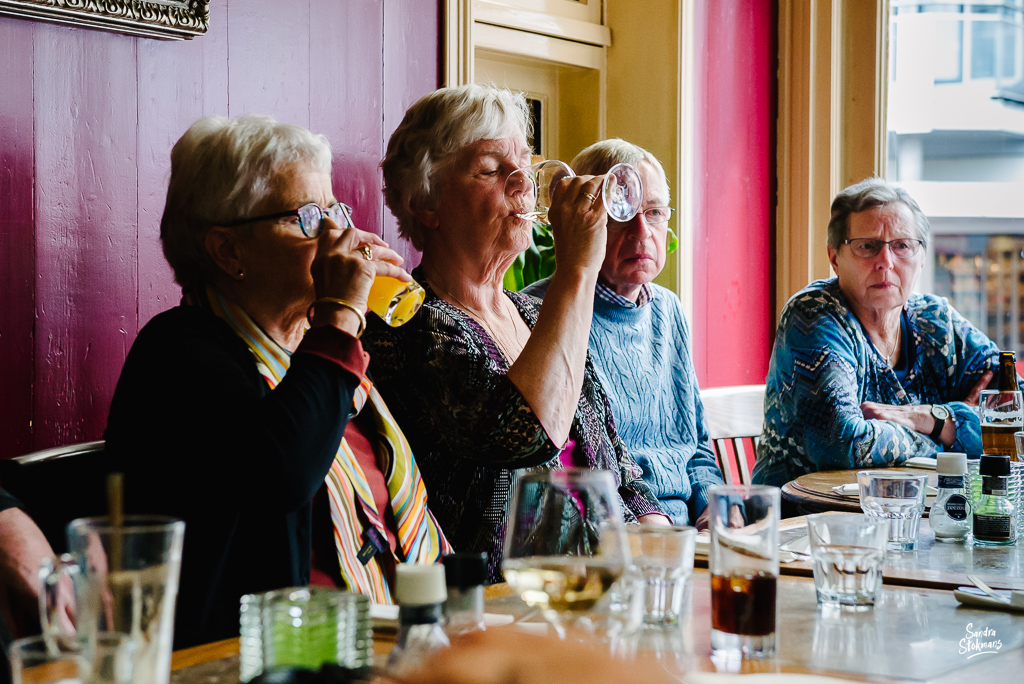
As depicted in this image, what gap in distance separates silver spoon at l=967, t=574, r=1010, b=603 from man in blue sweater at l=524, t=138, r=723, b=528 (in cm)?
108

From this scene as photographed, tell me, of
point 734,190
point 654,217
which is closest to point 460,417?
point 654,217

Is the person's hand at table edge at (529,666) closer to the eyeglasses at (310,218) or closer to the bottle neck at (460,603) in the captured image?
the bottle neck at (460,603)

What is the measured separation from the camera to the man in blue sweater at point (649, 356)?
2.48m

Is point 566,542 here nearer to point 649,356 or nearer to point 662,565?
point 662,565

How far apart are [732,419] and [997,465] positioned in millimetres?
1612

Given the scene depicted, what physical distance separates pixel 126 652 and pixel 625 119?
11.2ft

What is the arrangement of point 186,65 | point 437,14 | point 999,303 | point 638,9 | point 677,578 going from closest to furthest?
1. point 677,578
2. point 186,65
3. point 437,14
4. point 638,9
5. point 999,303

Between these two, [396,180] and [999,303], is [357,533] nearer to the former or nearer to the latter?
[396,180]

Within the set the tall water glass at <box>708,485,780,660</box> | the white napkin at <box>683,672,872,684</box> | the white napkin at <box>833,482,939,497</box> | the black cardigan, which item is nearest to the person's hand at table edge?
the white napkin at <box>683,672,872,684</box>

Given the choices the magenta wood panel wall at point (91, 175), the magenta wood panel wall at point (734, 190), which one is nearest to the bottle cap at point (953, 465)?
the magenta wood panel wall at point (91, 175)

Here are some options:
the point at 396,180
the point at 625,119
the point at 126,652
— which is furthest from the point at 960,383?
the point at 126,652

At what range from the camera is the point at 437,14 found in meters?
2.80

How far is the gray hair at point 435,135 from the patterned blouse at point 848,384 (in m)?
1.19

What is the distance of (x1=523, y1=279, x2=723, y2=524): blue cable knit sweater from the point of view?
2.47 meters
